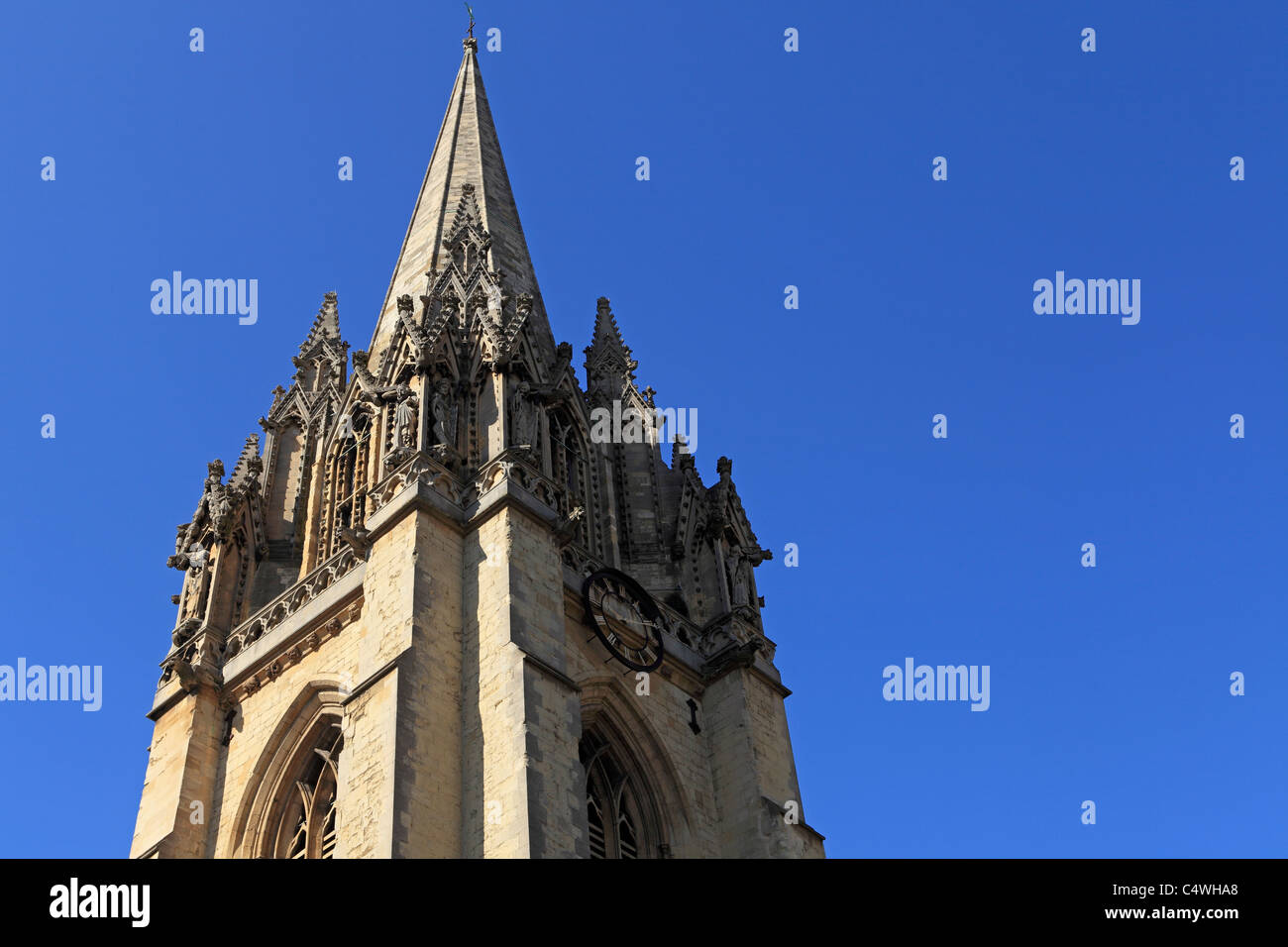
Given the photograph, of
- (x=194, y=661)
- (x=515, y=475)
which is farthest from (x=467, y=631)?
(x=194, y=661)

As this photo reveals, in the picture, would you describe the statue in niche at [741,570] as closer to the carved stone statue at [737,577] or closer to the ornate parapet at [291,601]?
the carved stone statue at [737,577]

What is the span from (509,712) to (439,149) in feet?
79.3

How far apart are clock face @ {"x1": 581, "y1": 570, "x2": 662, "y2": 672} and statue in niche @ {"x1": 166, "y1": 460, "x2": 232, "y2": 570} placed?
8.27 m

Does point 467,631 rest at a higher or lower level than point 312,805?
higher

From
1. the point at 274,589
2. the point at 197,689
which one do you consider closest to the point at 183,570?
the point at 274,589

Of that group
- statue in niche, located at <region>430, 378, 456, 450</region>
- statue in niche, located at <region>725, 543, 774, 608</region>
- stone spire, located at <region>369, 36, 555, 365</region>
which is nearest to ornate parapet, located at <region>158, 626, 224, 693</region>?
statue in niche, located at <region>430, 378, 456, 450</region>

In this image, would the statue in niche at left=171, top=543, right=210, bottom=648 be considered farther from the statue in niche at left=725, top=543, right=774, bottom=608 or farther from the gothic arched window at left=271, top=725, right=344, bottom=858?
the statue in niche at left=725, top=543, right=774, bottom=608

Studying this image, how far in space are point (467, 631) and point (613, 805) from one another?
4139mm

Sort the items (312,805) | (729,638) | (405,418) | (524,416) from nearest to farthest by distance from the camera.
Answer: (312,805) < (405,418) < (524,416) < (729,638)

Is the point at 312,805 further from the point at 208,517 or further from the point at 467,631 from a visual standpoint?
the point at 208,517

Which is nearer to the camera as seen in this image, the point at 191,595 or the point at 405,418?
the point at 405,418

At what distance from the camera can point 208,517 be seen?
99.7 feet

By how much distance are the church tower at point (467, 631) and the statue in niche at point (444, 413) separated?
0.05m
